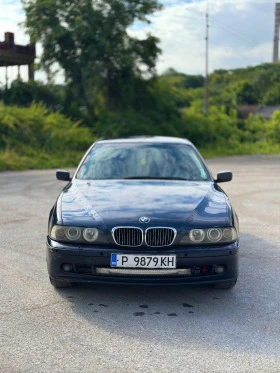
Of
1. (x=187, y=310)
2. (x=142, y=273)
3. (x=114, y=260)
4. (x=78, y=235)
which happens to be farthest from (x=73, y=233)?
(x=187, y=310)

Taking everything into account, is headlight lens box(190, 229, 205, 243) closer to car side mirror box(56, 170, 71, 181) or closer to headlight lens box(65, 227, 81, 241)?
headlight lens box(65, 227, 81, 241)

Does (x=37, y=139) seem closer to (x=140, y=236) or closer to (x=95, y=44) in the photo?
(x=95, y=44)

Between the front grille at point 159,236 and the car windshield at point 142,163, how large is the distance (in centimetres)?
142

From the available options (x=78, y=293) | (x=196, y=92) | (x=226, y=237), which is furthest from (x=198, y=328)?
(x=196, y=92)

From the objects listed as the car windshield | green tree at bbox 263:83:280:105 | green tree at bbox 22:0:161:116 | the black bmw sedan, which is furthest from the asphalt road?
green tree at bbox 263:83:280:105

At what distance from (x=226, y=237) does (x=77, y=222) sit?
128 cm

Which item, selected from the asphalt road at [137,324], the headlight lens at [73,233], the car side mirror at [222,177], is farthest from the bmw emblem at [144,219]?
the car side mirror at [222,177]

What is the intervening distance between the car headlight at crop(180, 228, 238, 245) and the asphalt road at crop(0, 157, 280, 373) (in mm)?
574

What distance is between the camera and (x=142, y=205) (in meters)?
4.46

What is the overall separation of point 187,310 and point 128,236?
80 centimetres

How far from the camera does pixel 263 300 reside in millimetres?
4480

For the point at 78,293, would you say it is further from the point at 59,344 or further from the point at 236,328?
the point at 236,328

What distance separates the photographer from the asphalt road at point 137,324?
3.23 metres

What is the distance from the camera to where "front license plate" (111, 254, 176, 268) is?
4.10 m
